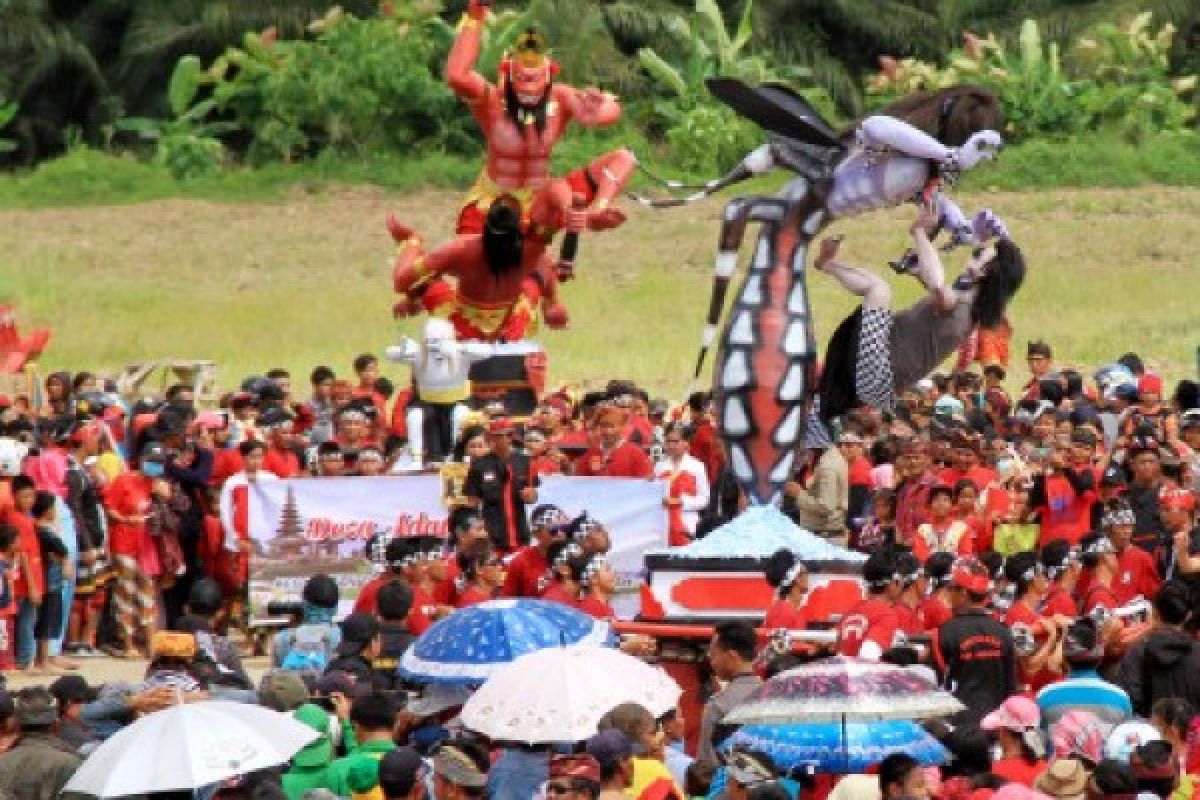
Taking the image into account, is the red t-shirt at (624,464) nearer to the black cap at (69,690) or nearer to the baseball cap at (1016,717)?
the black cap at (69,690)

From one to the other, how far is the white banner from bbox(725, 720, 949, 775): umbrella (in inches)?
342

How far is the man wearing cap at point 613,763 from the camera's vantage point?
12055 mm

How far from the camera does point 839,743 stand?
516 inches

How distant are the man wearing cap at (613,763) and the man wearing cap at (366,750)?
1.13m

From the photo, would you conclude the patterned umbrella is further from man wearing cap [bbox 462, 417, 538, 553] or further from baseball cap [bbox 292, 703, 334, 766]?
man wearing cap [bbox 462, 417, 538, 553]

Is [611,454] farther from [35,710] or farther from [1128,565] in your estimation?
[35,710]

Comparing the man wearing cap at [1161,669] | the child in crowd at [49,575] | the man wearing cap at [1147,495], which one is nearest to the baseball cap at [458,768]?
the man wearing cap at [1161,669]

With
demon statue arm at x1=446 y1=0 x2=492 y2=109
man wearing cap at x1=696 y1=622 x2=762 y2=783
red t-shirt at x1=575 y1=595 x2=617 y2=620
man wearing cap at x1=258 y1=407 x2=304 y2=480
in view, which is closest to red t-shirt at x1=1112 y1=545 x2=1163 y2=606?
red t-shirt at x1=575 y1=595 x2=617 y2=620

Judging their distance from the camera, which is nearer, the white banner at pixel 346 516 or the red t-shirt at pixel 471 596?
the red t-shirt at pixel 471 596

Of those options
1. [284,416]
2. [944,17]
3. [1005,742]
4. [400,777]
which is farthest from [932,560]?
[944,17]

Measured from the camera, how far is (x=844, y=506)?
73.5ft

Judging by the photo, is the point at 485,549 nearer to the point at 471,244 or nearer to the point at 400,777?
the point at 400,777

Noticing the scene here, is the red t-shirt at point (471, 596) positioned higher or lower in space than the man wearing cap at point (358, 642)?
lower

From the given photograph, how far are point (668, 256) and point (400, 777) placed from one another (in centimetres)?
2912
